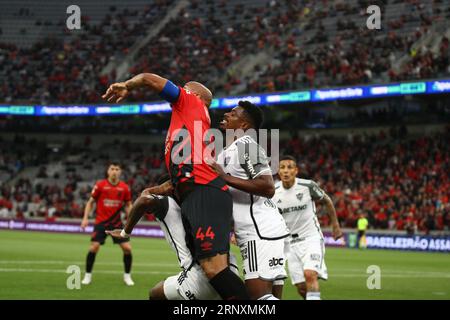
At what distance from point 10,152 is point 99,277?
45681 mm

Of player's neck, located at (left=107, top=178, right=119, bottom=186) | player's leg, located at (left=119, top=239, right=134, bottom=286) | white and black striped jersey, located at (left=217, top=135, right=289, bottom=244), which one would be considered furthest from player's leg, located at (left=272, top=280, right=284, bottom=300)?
player's neck, located at (left=107, top=178, right=119, bottom=186)

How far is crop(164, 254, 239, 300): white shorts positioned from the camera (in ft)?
26.3

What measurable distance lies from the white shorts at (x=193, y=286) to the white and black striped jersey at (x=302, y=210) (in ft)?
13.6

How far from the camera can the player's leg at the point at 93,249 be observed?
15870 mm

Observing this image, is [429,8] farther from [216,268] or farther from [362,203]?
[216,268]

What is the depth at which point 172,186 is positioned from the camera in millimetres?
8062

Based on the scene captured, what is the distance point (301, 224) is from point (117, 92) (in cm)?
599

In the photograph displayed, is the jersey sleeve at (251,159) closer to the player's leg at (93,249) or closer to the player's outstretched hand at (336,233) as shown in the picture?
the player's outstretched hand at (336,233)

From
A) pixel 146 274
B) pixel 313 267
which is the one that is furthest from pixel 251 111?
pixel 146 274

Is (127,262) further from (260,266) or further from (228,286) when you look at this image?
(228,286)

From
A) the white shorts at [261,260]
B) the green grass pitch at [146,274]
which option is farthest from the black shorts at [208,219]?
the green grass pitch at [146,274]

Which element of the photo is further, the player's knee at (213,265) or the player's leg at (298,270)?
the player's leg at (298,270)

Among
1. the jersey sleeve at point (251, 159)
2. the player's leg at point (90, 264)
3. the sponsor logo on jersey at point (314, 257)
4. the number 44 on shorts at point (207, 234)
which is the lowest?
the player's leg at point (90, 264)

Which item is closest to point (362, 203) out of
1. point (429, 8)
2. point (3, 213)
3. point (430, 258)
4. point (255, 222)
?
point (430, 258)
